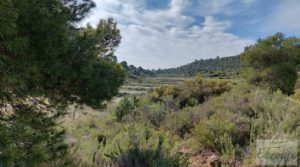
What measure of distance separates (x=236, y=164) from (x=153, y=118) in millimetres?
4963

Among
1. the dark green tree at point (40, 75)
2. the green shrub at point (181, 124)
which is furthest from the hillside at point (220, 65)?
the dark green tree at point (40, 75)

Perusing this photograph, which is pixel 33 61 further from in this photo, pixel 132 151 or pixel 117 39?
pixel 117 39

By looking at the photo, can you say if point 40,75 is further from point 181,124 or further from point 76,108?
point 181,124

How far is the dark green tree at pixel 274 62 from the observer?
1842 centimetres

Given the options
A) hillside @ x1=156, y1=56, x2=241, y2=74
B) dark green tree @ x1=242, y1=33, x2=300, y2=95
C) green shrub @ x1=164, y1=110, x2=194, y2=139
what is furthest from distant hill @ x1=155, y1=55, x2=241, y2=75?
green shrub @ x1=164, y1=110, x2=194, y2=139

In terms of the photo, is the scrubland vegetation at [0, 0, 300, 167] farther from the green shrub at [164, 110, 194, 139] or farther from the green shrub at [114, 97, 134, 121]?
the green shrub at [114, 97, 134, 121]

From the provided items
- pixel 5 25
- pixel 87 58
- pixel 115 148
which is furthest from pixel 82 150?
pixel 5 25

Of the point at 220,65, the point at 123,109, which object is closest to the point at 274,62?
the point at 123,109

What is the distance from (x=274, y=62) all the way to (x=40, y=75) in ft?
59.9

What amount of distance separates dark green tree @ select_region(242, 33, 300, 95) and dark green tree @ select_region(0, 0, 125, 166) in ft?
50.1

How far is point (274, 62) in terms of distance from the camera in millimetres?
19359

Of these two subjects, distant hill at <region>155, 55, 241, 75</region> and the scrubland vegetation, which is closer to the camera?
the scrubland vegetation

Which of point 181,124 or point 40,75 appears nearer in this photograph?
point 40,75

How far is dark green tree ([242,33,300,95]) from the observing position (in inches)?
725
